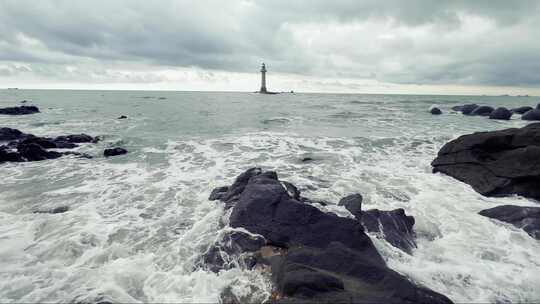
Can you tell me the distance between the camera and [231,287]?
18.7ft

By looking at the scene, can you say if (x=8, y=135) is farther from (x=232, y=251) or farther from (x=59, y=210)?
(x=232, y=251)

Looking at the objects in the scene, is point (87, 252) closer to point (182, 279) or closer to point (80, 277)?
point (80, 277)

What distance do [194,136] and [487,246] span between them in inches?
888

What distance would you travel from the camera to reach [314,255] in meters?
5.78

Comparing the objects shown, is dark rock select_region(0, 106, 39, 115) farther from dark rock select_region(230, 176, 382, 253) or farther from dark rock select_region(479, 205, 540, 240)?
dark rock select_region(479, 205, 540, 240)

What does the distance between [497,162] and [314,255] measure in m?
11.1

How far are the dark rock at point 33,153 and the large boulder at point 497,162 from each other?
22.4 meters

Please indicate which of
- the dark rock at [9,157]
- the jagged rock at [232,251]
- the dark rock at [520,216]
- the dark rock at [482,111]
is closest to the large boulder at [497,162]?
the dark rock at [520,216]

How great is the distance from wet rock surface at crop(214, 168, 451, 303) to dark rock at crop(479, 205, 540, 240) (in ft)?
13.5

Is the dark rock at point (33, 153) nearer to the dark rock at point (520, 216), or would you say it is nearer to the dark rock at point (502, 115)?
the dark rock at point (520, 216)

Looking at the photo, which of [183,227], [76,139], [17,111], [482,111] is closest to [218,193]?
[183,227]

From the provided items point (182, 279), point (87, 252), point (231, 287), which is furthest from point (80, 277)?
point (231, 287)

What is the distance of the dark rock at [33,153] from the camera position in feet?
54.6

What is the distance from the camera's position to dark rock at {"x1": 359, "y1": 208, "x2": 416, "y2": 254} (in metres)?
7.38
